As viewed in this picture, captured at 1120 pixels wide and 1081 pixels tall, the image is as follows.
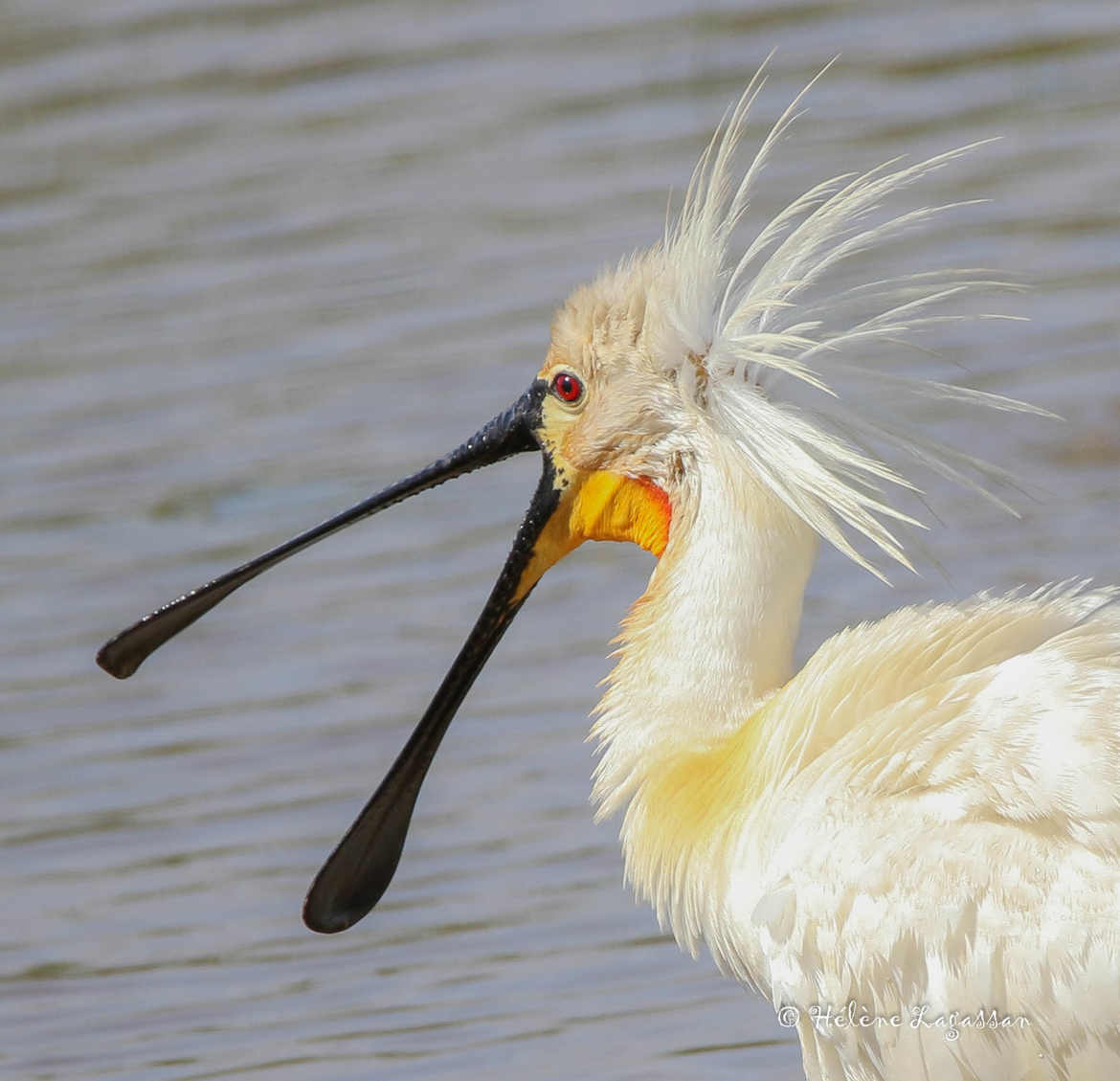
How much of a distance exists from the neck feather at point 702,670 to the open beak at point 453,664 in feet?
1.77

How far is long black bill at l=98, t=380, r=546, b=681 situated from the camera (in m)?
5.81

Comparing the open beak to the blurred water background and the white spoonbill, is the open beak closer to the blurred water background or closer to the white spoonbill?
the white spoonbill

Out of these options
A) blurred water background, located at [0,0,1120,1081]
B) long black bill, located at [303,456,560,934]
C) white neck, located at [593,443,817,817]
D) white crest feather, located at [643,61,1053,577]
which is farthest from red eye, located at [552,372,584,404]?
blurred water background, located at [0,0,1120,1081]

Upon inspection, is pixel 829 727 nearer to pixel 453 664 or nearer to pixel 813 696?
pixel 813 696

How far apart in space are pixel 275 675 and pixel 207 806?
911mm

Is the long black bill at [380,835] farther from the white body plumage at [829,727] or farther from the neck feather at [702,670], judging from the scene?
the neck feather at [702,670]

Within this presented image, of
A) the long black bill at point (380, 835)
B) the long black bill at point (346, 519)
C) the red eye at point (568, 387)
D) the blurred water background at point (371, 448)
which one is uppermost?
the red eye at point (568, 387)

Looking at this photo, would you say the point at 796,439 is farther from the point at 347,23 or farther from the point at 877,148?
the point at 347,23

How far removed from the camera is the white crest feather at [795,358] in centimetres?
512

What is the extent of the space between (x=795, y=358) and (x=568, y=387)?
585mm

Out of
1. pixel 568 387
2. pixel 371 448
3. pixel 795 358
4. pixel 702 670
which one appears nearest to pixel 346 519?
pixel 568 387

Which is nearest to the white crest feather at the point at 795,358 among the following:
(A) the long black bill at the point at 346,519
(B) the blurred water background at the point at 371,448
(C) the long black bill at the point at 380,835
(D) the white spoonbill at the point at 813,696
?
(D) the white spoonbill at the point at 813,696

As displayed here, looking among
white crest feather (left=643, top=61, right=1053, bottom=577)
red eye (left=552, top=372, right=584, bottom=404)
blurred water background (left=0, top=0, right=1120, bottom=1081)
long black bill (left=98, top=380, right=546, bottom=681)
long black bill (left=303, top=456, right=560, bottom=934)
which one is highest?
white crest feather (left=643, top=61, right=1053, bottom=577)

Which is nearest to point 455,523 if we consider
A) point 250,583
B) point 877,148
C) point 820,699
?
point 250,583
